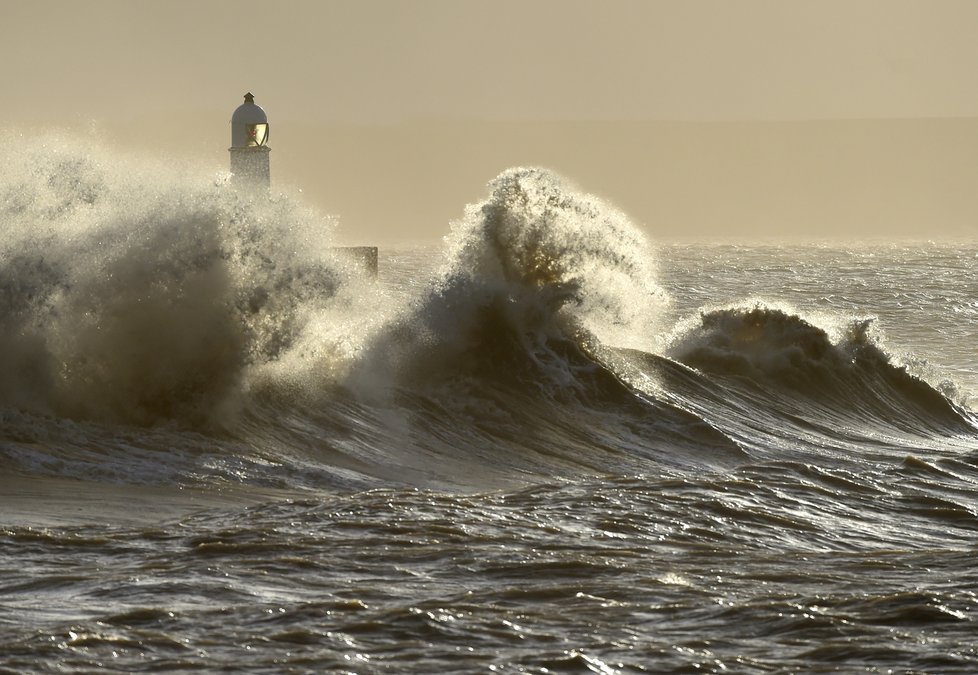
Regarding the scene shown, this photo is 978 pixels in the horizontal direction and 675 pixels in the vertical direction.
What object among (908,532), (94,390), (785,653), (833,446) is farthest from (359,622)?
(833,446)

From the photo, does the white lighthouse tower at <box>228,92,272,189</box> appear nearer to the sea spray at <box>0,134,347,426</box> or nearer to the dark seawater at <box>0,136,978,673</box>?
the dark seawater at <box>0,136,978,673</box>

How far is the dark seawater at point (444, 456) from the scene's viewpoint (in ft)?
17.2

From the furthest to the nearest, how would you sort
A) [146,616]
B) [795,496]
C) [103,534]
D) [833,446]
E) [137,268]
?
1. [833,446]
2. [137,268]
3. [795,496]
4. [103,534]
5. [146,616]

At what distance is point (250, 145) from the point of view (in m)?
18.9

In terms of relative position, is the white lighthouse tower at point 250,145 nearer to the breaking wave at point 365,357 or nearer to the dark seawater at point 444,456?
the breaking wave at point 365,357

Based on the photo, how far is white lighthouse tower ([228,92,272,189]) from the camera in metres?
18.7

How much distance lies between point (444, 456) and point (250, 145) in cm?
975

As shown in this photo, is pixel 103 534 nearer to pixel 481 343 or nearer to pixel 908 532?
pixel 908 532

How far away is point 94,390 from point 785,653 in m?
6.35

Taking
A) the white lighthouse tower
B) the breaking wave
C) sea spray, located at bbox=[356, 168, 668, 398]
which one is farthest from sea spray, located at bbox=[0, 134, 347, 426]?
the white lighthouse tower

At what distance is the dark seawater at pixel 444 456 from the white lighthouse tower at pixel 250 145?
421 cm

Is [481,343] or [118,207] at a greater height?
[118,207]

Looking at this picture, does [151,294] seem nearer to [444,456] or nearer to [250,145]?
[444,456]

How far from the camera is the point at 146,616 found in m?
5.23
